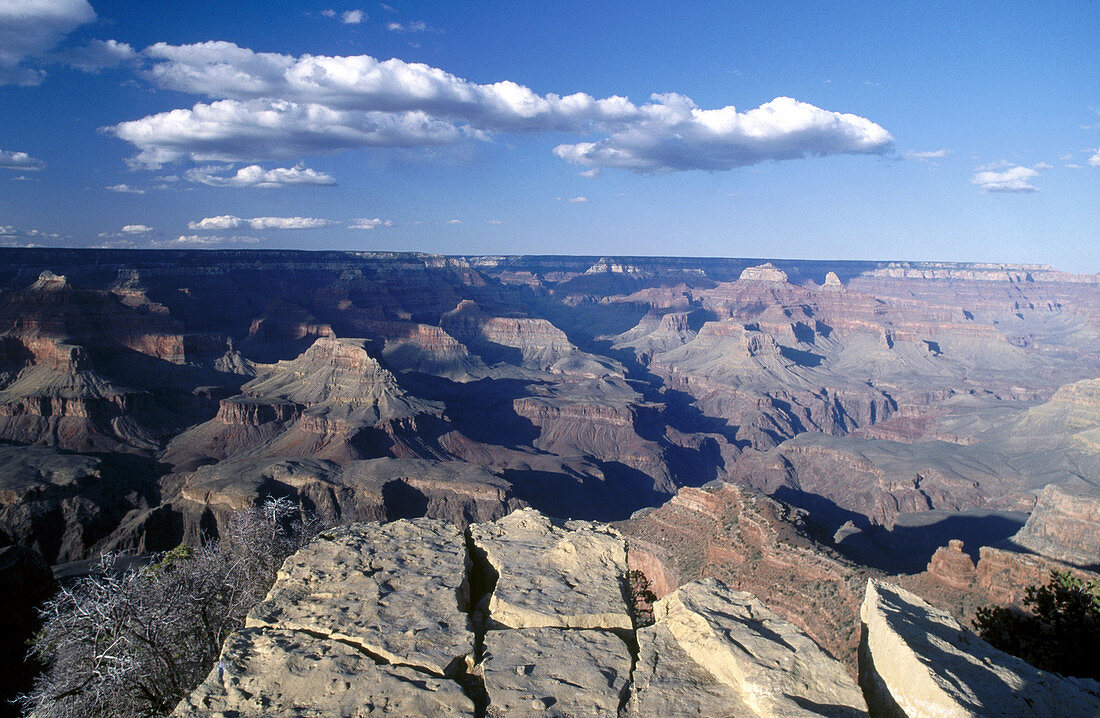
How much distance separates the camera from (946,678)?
739cm

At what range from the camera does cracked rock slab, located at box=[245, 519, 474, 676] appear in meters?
8.77

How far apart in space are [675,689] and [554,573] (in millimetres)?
3699

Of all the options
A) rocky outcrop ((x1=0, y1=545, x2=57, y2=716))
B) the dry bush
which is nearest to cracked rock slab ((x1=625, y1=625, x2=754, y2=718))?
the dry bush

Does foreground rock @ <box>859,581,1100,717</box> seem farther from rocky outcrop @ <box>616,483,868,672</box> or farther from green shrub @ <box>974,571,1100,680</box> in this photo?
rocky outcrop @ <box>616,483,868,672</box>

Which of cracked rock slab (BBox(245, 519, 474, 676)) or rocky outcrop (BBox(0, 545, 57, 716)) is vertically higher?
cracked rock slab (BBox(245, 519, 474, 676))

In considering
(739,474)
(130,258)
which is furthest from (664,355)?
(130,258)

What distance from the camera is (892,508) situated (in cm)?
7675

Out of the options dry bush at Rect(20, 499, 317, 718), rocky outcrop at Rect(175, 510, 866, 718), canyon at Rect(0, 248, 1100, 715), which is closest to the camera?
rocky outcrop at Rect(175, 510, 866, 718)

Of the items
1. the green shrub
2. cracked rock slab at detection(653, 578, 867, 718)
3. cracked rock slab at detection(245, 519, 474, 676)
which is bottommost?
the green shrub

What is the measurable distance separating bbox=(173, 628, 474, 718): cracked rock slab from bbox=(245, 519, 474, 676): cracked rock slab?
380 mm

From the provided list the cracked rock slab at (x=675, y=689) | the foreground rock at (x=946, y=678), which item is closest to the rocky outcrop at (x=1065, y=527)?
the foreground rock at (x=946, y=678)

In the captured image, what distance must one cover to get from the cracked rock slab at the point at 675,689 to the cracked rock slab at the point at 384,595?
248 cm

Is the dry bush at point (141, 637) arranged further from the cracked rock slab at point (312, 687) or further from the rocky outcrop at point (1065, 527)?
the rocky outcrop at point (1065, 527)

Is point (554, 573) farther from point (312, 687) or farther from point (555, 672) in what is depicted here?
point (312, 687)
